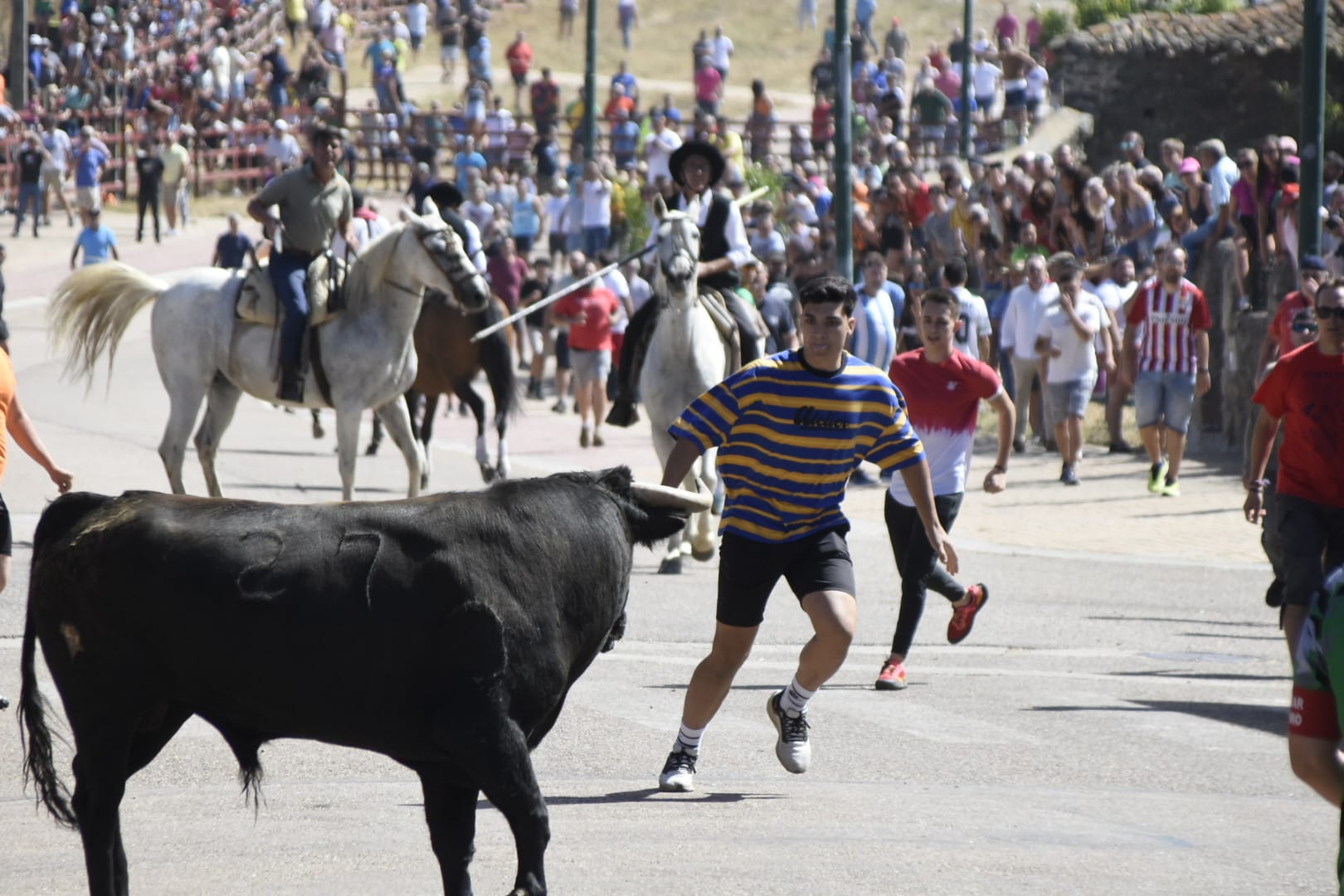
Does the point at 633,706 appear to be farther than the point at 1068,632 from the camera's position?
No

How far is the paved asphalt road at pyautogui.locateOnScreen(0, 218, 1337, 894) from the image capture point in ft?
20.4

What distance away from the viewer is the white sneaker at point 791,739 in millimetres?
7449

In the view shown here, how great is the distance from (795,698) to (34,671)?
299 cm

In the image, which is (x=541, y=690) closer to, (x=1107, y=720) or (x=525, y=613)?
(x=525, y=613)

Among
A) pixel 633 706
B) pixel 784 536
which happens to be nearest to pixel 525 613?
pixel 784 536

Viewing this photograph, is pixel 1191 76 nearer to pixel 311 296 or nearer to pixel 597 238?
pixel 597 238

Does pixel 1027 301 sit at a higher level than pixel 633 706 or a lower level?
higher

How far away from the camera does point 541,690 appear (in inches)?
210

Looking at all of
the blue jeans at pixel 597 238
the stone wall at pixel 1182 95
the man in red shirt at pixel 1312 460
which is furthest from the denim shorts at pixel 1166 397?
the blue jeans at pixel 597 238

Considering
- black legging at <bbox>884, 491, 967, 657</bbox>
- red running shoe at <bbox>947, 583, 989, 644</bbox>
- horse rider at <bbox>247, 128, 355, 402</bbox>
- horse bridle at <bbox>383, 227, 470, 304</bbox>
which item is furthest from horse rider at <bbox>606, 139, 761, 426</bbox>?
red running shoe at <bbox>947, 583, 989, 644</bbox>

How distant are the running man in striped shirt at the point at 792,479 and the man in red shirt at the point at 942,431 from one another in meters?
2.44

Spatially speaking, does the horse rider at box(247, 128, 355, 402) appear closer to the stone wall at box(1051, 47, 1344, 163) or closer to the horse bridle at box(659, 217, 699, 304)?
the horse bridle at box(659, 217, 699, 304)

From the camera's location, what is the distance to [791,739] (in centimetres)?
750

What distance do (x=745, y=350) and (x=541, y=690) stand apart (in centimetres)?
A: 911
